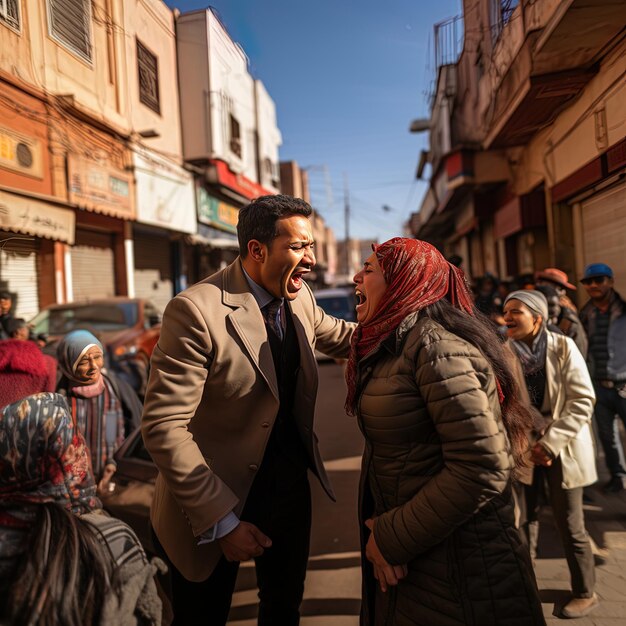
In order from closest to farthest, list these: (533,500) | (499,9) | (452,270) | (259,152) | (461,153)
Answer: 1. (452,270)
2. (533,500)
3. (499,9)
4. (461,153)
5. (259,152)

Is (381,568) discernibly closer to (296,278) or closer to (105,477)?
(296,278)

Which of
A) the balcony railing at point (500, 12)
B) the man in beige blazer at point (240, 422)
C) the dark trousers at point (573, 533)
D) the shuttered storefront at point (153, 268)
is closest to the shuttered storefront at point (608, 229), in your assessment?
the dark trousers at point (573, 533)

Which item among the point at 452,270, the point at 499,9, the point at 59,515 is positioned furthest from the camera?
the point at 499,9

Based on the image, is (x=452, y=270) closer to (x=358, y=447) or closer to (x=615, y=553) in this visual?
(x=615, y=553)

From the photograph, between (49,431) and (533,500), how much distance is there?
270 cm

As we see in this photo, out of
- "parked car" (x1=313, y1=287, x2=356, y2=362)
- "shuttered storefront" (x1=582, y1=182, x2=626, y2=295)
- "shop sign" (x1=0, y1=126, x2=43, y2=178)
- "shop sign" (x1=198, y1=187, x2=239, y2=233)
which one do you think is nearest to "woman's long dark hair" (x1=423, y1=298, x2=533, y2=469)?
"shuttered storefront" (x1=582, y1=182, x2=626, y2=295)

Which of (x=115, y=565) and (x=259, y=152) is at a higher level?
(x=259, y=152)

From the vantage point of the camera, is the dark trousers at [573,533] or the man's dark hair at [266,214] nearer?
the man's dark hair at [266,214]

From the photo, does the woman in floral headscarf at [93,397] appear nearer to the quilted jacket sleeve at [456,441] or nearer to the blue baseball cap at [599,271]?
the quilted jacket sleeve at [456,441]

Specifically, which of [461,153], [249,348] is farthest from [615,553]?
[461,153]

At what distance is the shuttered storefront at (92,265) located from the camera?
9.58 metres

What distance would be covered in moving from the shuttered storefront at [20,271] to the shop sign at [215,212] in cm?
785

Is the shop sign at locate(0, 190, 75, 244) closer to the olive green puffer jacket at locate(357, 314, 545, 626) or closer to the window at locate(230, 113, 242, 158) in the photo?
the olive green puffer jacket at locate(357, 314, 545, 626)

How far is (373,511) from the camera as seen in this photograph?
65.6 inches
